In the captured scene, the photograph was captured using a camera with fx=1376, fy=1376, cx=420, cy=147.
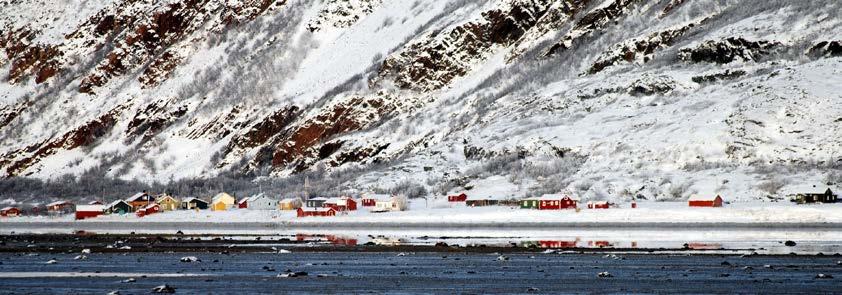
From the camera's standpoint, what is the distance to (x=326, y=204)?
5310 inches

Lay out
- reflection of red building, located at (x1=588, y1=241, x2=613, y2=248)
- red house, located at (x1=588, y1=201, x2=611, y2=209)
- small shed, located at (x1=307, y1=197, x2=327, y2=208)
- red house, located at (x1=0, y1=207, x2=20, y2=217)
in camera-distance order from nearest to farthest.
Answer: reflection of red building, located at (x1=588, y1=241, x2=613, y2=248), red house, located at (x1=588, y1=201, x2=611, y2=209), small shed, located at (x1=307, y1=197, x2=327, y2=208), red house, located at (x1=0, y1=207, x2=20, y2=217)

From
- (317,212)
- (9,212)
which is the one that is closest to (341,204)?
(317,212)

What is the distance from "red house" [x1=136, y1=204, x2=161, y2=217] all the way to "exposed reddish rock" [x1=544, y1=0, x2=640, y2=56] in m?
64.3

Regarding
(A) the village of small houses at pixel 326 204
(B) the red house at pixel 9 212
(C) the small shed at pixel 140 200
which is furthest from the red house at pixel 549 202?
(B) the red house at pixel 9 212

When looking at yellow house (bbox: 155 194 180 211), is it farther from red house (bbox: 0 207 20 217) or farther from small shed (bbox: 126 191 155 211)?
red house (bbox: 0 207 20 217)

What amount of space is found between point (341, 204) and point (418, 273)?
74206 mm

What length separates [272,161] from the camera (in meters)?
190

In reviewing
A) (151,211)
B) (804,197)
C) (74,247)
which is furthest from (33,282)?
(151,211)

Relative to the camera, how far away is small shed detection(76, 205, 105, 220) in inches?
5714

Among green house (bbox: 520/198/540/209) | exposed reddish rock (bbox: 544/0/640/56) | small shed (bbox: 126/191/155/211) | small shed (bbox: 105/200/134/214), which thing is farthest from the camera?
exposed reddish rock (bbox: 544/0/640/56)

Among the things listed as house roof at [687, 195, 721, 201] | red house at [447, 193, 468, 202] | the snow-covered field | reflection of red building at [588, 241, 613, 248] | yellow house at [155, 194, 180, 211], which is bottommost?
reflection of red building at [588, 241, 613, 248]

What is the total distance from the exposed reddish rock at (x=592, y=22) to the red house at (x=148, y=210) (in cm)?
6426

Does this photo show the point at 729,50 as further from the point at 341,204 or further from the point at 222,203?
the point at 222,203

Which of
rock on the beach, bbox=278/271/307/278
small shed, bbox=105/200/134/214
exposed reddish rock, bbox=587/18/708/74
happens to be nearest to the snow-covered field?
small shed, bbox=105/200/134/214
